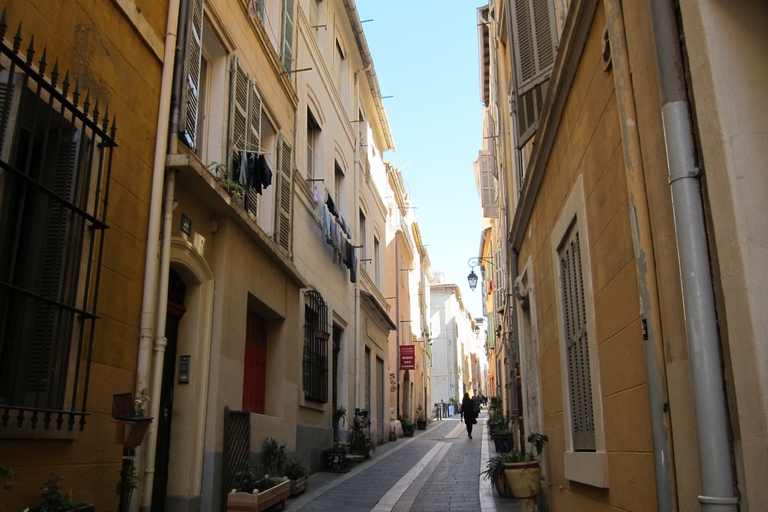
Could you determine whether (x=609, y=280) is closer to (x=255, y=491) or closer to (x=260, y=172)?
(x=255, y=491)

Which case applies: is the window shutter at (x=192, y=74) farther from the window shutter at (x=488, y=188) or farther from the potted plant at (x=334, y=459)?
the window shutter at (x=488, y=188)

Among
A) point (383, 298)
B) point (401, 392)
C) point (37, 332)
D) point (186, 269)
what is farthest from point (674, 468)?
point (401, 392)

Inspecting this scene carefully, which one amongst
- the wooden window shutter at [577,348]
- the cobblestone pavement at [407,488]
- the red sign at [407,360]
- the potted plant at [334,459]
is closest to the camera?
the wooden window shutter at [577,348]

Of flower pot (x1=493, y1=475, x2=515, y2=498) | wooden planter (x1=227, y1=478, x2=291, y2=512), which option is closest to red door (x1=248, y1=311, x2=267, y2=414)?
wooden planter (x1=227, y1=478, x2=291, y2=512)

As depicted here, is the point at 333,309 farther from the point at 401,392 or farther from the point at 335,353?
the point at 401,392

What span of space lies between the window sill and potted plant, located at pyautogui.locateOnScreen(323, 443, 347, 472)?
6.91m

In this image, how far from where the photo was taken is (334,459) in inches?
483

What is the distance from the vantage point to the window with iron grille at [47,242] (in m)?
4.16

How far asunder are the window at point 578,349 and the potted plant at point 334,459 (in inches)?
271

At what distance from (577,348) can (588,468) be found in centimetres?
111

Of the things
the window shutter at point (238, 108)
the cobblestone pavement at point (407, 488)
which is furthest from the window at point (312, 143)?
the cobblestone pavement at point (407, 488)

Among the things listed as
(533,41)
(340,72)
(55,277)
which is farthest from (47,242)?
(340,72)

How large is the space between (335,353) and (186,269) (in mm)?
7965

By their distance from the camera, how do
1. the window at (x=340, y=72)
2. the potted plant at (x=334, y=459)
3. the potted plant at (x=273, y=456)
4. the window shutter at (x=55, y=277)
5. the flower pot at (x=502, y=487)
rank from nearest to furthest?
the window shutter at (x=55, y=277)
the flower pot at (x=502, y=487)
the potted plant at (x=273, y=456)
the potted plant at (x=334, y=459)
the window at (x=340, y=72)
